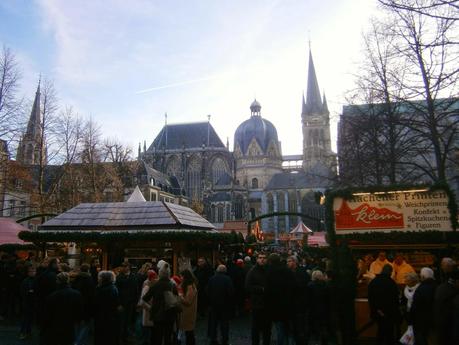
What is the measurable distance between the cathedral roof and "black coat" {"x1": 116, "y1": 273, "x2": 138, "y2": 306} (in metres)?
75.8

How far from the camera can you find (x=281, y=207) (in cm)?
7850

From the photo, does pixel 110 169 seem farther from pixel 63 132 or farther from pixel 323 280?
pixel 323 280

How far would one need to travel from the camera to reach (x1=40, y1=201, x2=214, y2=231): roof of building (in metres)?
15.0

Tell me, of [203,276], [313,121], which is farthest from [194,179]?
[203,276]

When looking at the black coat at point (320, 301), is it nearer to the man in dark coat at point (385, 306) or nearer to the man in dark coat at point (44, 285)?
the man in dark coat at point (385, 306)

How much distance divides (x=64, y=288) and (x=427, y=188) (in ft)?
27.8

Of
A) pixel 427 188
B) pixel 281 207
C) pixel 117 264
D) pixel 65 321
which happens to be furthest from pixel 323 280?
Answer: pixel 281 207

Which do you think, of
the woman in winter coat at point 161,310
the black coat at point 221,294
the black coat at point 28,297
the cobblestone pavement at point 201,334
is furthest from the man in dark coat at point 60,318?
the black coat at point 28,297

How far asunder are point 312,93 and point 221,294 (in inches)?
3505

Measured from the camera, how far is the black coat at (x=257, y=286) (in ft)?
25.0

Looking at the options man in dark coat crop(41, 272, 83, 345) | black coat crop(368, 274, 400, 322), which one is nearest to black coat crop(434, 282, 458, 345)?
black coat crop(368, 274, 400, 322)

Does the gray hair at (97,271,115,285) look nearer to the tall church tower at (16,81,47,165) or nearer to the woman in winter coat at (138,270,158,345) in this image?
the woman in winter coat at (138,270,158,345)

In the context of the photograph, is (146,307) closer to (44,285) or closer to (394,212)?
(44,285)

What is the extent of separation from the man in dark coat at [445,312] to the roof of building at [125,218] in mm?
9910
